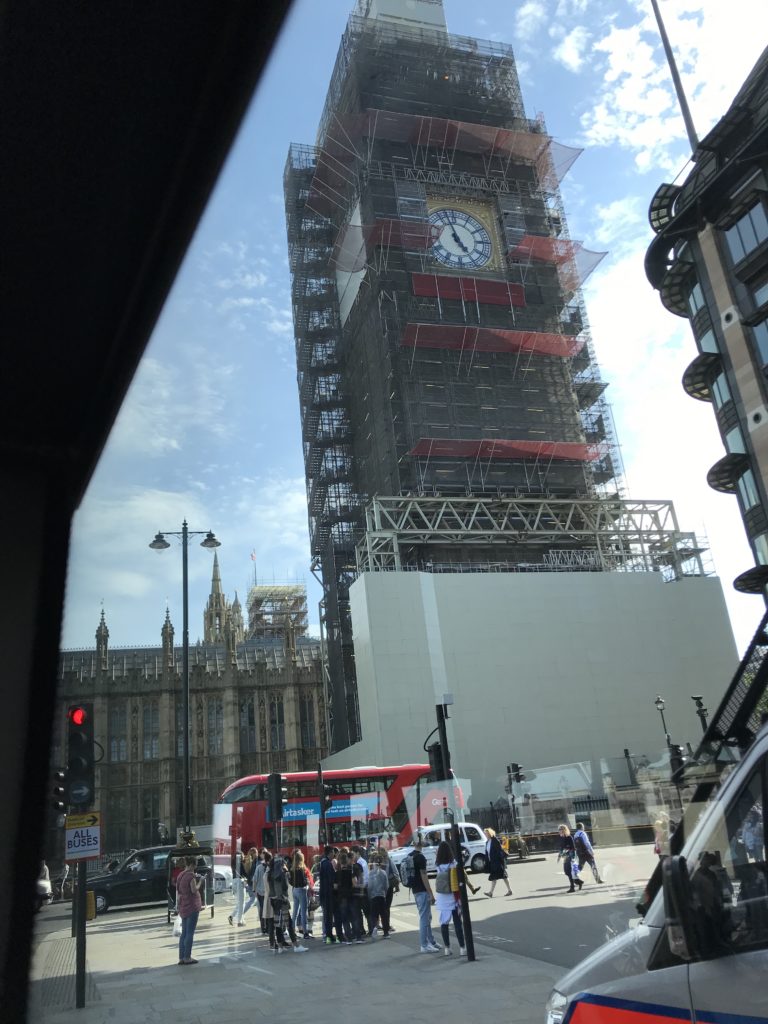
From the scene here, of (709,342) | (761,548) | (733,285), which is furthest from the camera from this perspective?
(761,548)

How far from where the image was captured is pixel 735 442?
58.0 feet

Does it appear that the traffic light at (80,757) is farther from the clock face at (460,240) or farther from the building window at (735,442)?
the clock face at (460,240)

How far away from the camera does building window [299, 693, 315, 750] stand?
47500 millimetres

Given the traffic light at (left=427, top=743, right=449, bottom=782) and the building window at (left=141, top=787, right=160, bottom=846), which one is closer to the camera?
the traffic light at (left=427, top=743, right=449, bottom=782)

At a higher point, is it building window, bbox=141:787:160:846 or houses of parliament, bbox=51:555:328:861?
houses of parliament, bbox=51:555:328:861

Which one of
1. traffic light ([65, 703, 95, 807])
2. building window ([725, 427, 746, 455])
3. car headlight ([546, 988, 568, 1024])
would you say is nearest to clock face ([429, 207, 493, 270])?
building window ([725, 427, 746, 455])

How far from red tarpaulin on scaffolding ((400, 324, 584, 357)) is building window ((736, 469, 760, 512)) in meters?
23.4

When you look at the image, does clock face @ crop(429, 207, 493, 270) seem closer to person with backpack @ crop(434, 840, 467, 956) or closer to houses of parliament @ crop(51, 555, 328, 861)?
houses of parliament @ crop(51, 555, 328, 861)

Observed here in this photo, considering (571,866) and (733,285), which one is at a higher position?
(733,285)

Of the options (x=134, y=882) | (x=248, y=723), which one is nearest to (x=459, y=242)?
(x=248, y=723)

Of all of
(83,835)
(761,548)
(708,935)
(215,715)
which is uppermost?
(215,715)

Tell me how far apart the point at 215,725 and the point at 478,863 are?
28.2 metres

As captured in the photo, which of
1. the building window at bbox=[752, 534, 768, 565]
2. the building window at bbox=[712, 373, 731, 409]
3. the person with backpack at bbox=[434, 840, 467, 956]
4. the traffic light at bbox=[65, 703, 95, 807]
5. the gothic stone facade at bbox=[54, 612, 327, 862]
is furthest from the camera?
the gothic stone facade at bbox=[54, 612, 327, 862]

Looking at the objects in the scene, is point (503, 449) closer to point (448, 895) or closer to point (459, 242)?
point (459, 242)
